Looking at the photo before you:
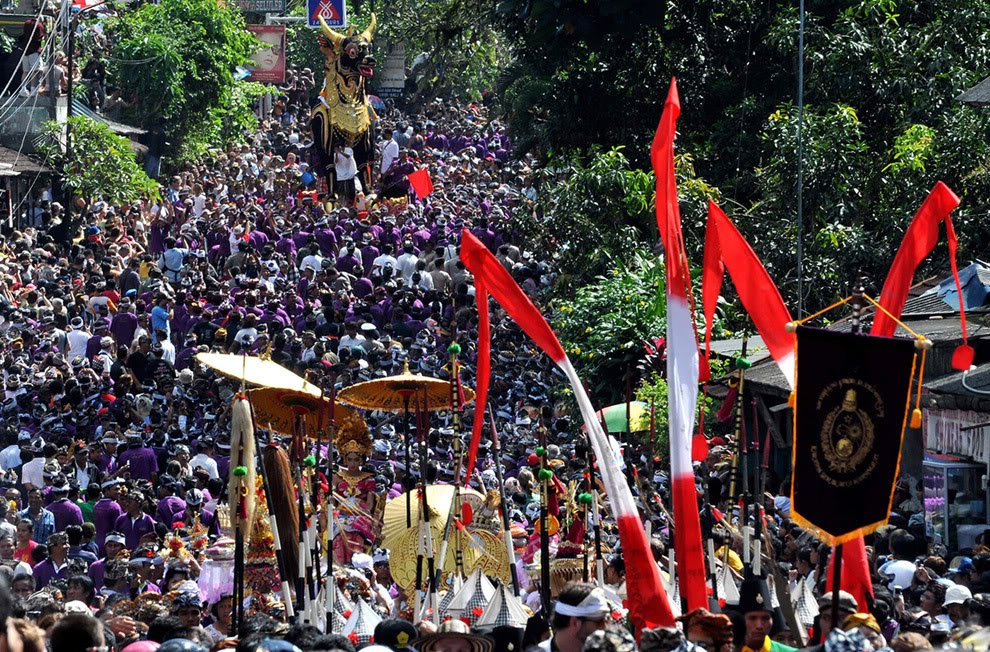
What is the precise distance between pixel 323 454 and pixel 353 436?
202 cm

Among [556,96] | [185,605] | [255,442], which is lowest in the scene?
[185,605]

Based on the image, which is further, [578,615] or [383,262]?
[383,262]

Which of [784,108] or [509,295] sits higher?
[784,108]

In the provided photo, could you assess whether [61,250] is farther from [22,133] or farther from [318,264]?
[22,133]

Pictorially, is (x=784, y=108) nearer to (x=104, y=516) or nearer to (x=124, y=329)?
(x=124, y=329)

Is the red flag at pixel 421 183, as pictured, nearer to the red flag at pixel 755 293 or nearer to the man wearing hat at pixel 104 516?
the man wearing hat at pixel 104 516

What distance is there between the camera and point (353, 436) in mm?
11969

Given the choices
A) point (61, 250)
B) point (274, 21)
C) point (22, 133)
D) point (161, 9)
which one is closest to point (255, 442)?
point (61, 250)

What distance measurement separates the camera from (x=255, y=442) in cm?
937

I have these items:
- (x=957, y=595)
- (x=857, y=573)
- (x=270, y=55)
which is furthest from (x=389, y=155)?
(x=857, y=573)

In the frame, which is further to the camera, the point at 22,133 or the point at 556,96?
the point at 22,133

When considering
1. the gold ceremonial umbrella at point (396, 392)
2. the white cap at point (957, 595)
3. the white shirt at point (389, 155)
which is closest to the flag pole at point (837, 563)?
the white cap at point (957, 595)

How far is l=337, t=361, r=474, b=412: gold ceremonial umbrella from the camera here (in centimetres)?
1084

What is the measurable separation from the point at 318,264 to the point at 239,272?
38.1 inches
